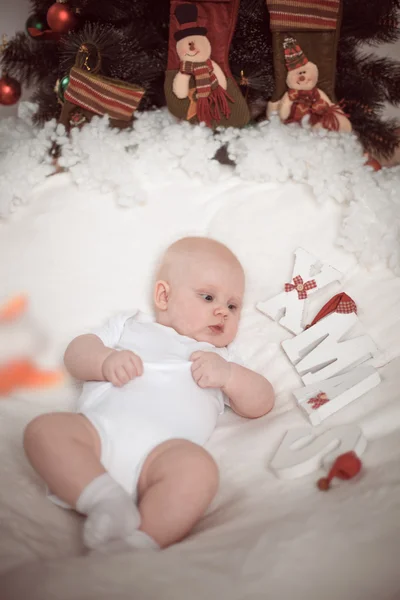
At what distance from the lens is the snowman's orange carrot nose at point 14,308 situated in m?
1.40

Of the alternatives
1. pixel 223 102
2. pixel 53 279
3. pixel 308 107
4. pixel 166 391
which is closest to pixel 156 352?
pixel 166 391

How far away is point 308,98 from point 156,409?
107 centimetres

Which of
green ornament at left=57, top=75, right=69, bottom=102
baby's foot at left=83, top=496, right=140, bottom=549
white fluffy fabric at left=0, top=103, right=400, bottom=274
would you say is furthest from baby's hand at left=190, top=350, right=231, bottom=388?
green ornament at left=57, top=75, right=69, bottom=102

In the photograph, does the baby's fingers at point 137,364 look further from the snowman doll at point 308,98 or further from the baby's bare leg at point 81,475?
the snowman doll at point 308,98

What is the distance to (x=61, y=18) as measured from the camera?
66.2 inches

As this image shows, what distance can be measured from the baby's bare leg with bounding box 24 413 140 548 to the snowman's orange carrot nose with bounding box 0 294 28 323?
45cm

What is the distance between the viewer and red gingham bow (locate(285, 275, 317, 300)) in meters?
1.37

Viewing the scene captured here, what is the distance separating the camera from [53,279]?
145cm

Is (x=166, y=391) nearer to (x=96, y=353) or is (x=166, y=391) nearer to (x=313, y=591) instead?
(x=96, y=353)

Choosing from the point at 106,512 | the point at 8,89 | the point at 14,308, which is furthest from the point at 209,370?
the point at 8,89

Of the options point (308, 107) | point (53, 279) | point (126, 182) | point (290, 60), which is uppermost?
point (290, 60)

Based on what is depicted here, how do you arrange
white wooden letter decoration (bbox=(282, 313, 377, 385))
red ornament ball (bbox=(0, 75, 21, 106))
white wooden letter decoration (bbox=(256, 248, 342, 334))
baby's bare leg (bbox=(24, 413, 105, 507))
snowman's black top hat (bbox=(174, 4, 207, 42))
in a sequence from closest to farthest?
1. baby's bare leg (bbox=(24, 413, 105, 507))
2. white wooden letter decoration (bbox=(282, 313, 377, 385))
3. white wooden letter decoration (bbox=(256, 248, 342, 334))
4. snowman's black top hat (bbox=(174, 4, 207, 42))
5. red ornament ball (bbox=(0, 75, 21, 106))

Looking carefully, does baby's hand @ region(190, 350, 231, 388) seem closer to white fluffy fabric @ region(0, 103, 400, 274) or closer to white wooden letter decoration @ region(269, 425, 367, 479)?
white wooden letter decoration @ region(269, 425, 367, 479)

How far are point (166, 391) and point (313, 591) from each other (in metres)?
0.48
